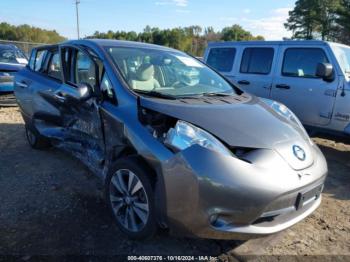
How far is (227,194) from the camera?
2439mm

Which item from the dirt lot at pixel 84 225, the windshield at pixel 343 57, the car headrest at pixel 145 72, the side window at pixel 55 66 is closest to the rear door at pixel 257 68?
the windshield at pixel 343 57

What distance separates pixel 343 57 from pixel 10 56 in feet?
29.8

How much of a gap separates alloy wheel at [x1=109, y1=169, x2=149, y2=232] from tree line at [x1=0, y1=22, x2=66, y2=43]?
6295 centimetres

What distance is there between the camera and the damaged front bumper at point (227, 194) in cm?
245

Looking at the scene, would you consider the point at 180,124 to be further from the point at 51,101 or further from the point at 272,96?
the point at 272,96

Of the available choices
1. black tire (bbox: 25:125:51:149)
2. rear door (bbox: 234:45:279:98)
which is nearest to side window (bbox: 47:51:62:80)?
black tire (bbox: 25:125:51:149)

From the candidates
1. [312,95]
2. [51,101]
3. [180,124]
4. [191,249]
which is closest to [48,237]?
[191,249]

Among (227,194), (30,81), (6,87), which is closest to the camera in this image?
(227,194)

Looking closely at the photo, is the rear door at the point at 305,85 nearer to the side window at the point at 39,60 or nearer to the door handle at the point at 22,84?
the side window at the point at 39,60

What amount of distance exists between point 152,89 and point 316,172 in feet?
5.51

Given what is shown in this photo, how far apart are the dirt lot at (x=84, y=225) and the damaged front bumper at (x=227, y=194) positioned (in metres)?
0.49

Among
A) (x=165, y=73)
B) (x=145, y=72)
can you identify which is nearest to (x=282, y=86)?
(x=165, y=73)

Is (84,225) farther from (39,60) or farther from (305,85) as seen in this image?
(305,85)

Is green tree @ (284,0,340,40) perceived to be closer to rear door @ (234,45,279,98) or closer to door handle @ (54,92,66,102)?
rear door @ (234,45,279,98)
